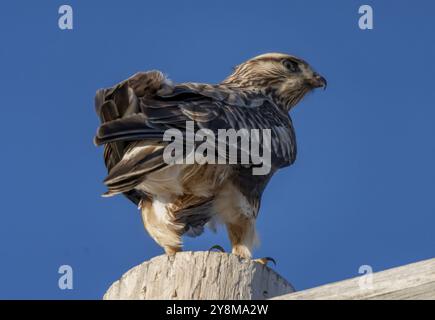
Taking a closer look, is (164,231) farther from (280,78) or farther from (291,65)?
(291,65)

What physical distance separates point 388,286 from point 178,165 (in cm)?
331

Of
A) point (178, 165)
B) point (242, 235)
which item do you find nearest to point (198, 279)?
point (178, 165)

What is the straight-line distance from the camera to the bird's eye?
784 cm

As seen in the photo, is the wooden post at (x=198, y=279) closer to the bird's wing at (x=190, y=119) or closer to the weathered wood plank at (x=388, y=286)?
the weathered wood plank at (x=388, y=286)

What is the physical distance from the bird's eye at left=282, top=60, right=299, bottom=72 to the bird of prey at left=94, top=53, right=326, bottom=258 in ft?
3.31

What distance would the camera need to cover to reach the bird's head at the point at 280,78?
7707 millimetres

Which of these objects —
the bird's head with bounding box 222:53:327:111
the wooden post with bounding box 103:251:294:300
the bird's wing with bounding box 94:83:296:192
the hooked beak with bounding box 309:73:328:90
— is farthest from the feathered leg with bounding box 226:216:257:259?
the wooden post with bounding box 103:251:294:300

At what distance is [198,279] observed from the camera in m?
3.81

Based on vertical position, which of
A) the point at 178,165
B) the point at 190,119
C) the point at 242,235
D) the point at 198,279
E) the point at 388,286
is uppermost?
the point at 190,119

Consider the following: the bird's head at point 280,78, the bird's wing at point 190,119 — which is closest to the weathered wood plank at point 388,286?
the bird's wing at point 190,119

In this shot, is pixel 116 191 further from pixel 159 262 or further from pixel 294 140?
pixel 294 140

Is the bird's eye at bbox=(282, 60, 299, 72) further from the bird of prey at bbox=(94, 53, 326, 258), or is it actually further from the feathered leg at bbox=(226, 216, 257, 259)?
the feathered leg at bbox=(226, 216, 257, 259)
